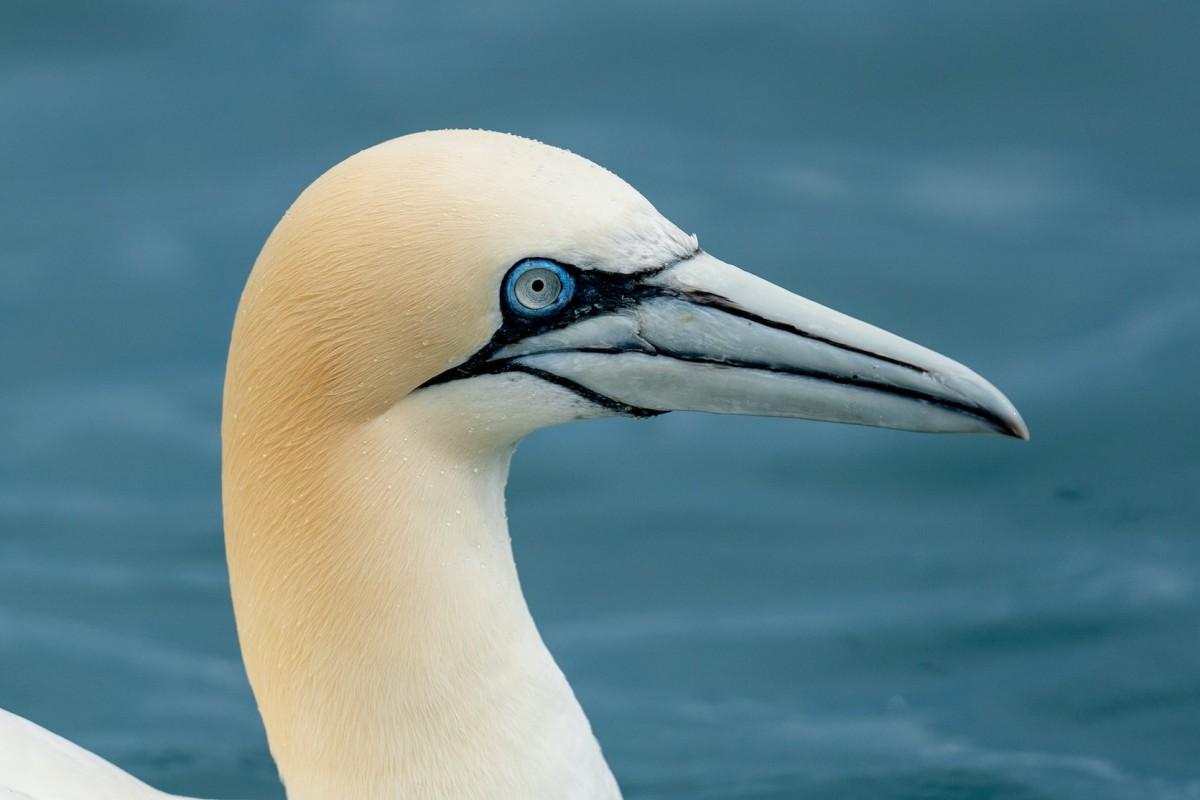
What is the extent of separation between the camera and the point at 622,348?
420cm

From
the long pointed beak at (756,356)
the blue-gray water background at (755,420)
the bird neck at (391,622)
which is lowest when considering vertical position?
the bird neck at (391,622)

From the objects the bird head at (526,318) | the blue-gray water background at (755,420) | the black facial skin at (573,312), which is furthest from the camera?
the blue-gray water background at (755,420)

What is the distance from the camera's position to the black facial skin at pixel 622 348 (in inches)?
161

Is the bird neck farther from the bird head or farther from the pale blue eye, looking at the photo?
the pale blue eye

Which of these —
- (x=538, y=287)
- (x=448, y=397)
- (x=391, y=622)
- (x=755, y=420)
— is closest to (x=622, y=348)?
(x=538, y=287)

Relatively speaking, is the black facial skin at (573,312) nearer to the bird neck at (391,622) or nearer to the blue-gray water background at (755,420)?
the bird neck at (391,622)

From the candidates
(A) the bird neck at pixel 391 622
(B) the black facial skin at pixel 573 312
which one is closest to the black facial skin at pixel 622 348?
(B) the black facial skin at pixel 573 312

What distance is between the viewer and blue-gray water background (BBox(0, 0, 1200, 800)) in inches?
279

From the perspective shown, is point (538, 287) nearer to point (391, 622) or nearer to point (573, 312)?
point (573, 312)

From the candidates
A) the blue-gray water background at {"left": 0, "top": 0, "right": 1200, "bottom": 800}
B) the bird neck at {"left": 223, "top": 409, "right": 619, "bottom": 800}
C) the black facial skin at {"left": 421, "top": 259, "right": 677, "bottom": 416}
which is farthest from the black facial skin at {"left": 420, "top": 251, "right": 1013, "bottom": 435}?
the blue-gray water background at {"left": 0, "top": 0, "right": 1200, "bottom": 800}

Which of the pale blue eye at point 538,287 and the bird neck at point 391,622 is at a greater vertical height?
the pale blue eye at point 538,287

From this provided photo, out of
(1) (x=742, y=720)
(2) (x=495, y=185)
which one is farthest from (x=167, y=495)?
(2) (x=495, y=185)

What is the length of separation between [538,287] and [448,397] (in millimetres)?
266

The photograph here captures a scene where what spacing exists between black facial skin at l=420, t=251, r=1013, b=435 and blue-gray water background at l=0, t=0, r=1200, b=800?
283 cm
